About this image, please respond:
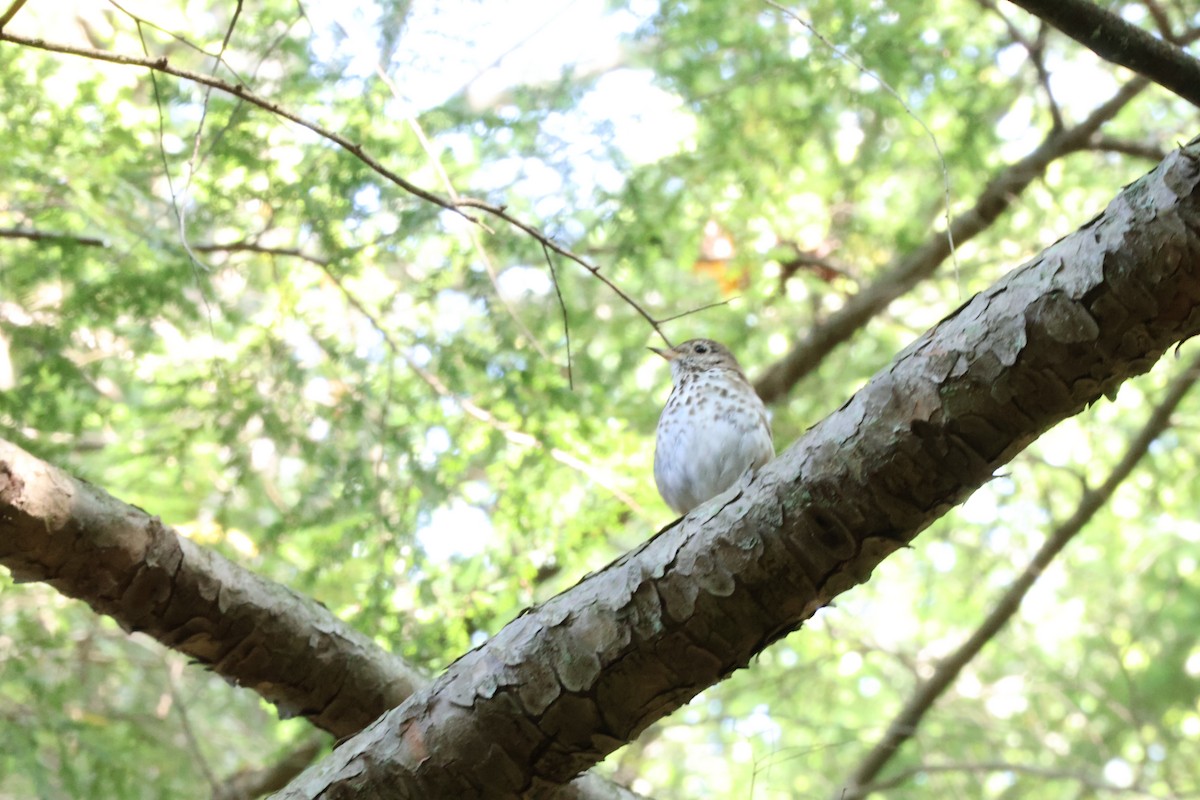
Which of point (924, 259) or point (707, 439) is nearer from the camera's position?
point (707, 439)

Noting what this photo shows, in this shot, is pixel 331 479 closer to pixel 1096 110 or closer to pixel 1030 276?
pixel 1030 276

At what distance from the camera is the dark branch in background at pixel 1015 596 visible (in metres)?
4.79

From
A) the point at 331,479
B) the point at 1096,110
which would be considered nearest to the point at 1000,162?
the point at 1096,110

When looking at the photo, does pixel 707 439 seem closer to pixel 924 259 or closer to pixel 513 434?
pixel 513 434

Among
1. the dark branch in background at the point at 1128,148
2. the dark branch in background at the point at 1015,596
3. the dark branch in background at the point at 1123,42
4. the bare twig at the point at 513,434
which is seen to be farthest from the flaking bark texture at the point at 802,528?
the dark branch in background at the point at 1128,148

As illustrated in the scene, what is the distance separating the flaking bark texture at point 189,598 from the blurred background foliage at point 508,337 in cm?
77

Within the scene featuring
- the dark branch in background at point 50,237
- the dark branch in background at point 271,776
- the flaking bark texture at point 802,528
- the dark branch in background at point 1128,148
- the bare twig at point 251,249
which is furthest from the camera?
the dark branch in background at point 1128,148

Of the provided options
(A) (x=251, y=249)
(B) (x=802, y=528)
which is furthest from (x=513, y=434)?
(B) (x=802, y=528)

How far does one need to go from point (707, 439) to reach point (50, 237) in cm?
225

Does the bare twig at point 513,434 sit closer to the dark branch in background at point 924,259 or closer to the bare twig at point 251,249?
the bare twig at point 251,249

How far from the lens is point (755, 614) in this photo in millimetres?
1873

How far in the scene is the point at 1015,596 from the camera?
4797 millimetres

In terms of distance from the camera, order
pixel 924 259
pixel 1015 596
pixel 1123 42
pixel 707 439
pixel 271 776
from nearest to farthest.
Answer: pixel 1123 42
pixel 707 439
pixel 271 776
pixel 1015 596
pixel 924 259

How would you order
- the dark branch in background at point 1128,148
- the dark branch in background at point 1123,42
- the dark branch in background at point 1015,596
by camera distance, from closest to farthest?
the dark branch in background at point 1123,42 → the dark branch in background at point 1015,596 → the dark branch in background at point 1128,148
